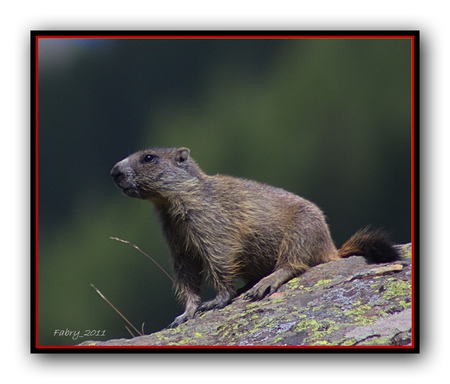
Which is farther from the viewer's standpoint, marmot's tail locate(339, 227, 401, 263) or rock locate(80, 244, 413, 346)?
marmot's tail locate(339, 227, 401, 263)

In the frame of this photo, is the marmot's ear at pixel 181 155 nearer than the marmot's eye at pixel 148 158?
No

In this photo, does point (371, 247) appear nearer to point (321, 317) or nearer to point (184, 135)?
point (321, 317)

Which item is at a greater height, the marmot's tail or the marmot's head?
the marmot's head

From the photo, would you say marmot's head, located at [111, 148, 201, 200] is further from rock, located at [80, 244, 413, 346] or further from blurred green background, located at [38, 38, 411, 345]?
rock, located at [80, 244, 413, 346]

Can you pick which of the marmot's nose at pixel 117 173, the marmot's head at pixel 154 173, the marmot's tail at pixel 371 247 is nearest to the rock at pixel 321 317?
the marmot's tail at pixel 371 247

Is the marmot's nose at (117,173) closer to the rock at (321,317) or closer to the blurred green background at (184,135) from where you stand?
the blurred green background at (184,135)

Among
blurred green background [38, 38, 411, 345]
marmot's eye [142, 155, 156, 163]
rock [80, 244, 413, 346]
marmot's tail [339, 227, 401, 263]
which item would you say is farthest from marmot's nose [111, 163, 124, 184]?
marmot's tail [339, 227, 401, 263]

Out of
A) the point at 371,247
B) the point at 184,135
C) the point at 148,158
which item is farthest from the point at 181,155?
the point at 371,247
